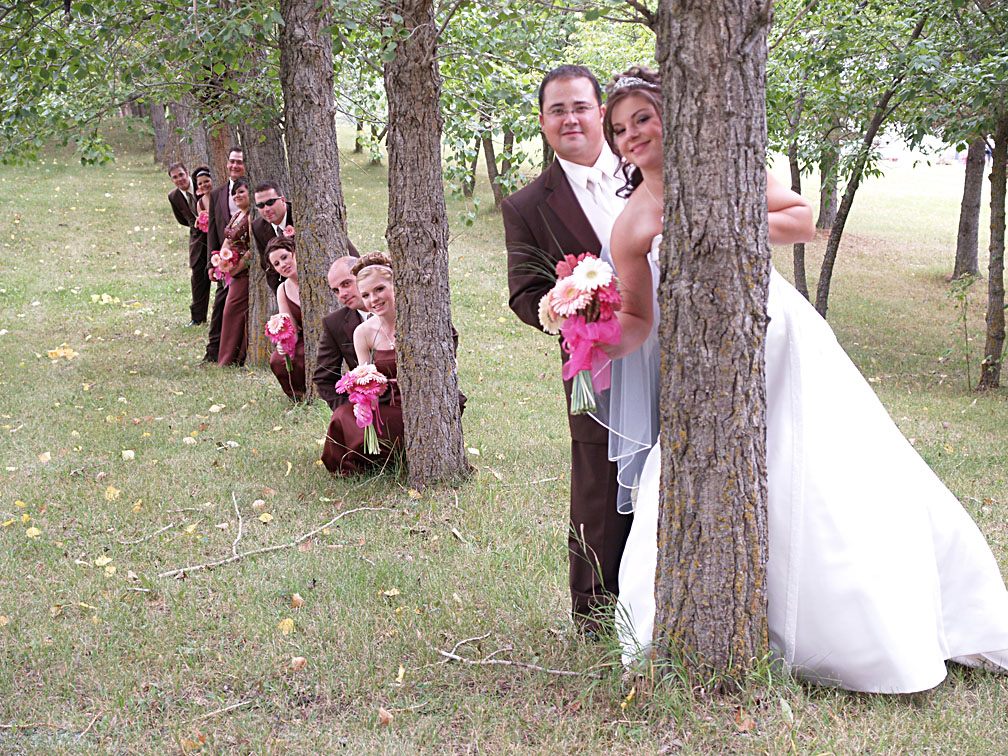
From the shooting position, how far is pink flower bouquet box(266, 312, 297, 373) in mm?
8414

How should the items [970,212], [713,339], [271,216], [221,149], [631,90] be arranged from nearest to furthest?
[713,339] → [631,90] → [271,216] → [221,149] → [970,212]

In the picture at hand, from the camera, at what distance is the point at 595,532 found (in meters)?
3.87

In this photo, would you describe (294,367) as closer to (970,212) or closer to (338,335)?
(338,335)

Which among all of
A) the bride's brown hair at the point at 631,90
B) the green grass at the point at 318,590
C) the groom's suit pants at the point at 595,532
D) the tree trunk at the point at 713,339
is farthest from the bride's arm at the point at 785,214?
the green grass at the point at 318,590

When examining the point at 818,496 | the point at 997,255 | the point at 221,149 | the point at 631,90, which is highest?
the point at 221,149

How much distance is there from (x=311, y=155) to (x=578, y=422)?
509 cm

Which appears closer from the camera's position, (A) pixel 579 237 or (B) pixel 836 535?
(B) pixel 836 535

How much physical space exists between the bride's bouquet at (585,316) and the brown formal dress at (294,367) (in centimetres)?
573

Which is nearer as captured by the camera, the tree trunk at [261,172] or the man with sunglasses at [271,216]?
the man with sunglasses at [271,216]

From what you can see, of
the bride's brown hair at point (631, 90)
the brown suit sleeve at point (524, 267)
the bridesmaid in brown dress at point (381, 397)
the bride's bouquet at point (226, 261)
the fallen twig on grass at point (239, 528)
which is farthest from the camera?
the bride's bouquet at point (226, 261)

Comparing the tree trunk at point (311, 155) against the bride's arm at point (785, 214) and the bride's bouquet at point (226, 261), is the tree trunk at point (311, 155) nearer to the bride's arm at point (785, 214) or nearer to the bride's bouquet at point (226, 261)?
the bride's bouquet at point (226, 261)

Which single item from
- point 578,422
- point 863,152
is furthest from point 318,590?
point 863,152

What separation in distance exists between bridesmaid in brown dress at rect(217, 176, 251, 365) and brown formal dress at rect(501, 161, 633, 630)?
7.49m

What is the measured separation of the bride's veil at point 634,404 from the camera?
11.6 feet
